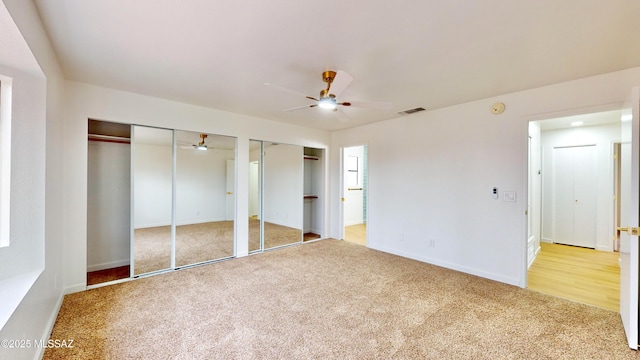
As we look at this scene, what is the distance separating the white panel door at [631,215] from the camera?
1963 mm

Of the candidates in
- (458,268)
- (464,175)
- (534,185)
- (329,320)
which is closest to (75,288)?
(329,320)

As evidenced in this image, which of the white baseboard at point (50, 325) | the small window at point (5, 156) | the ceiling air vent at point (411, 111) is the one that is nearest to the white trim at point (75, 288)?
the white baseboard at point (50, 325)

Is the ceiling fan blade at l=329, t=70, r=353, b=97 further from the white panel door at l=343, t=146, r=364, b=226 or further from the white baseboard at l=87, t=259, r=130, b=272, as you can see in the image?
the white panel door at l=343, t=146, r=364, b=226

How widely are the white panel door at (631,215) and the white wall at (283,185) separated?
421 centimetres

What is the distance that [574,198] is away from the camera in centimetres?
492

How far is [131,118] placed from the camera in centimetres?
322

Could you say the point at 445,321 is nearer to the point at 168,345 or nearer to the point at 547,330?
the point at 547,330

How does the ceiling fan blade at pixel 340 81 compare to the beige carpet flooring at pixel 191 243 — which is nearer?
the ceiling fan blade at pixel 340 81

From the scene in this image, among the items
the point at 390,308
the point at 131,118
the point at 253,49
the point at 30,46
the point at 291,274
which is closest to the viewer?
the point at 30,46

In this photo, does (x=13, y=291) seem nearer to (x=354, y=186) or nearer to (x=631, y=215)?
(x=631, y=215)

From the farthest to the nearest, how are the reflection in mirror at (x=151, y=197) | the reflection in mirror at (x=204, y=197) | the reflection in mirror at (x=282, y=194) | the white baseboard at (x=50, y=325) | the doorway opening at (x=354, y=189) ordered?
the doorway opening at (x=354, y=189) → the reflection in mirror at (x=282, y=194) → the reflection in mirror at (x=204, y=197) → the reflection in mirror at (x=151, y=197) → the white baseboard at (x=50, y=325)

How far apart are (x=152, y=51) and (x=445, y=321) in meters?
3.53

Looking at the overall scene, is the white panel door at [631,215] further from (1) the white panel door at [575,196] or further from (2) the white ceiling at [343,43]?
(1) the white panel door at [575,196]

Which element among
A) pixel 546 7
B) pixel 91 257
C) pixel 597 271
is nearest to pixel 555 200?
pixel 597 271
